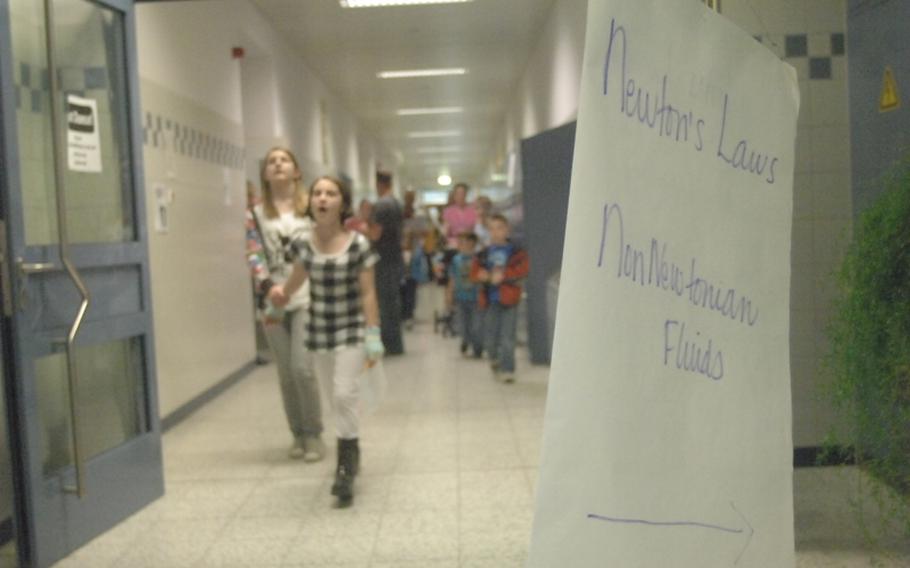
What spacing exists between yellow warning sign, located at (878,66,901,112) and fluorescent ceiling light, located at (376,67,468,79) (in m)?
7.99

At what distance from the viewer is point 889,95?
A: 3.08 m

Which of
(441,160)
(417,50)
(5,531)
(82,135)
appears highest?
(417,50)

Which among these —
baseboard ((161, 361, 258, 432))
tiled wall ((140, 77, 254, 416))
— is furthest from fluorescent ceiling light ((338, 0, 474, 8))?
baseboard ((161, 361, 258, 432))

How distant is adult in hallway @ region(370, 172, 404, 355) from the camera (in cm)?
745

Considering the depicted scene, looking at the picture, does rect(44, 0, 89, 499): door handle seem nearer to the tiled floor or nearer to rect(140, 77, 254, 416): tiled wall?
the tiled floor

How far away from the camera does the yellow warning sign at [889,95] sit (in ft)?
9.95

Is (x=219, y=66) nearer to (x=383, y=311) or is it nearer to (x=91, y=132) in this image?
(x=383, y=311)

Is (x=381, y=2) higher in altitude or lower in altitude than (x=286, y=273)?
higher

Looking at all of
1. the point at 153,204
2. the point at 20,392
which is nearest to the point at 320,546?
the point at 20,392

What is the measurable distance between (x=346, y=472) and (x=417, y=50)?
6.64m

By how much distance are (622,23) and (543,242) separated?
190 inches

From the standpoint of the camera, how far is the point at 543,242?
248 inches

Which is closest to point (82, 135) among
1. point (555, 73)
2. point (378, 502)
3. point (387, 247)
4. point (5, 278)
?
point (5, 278)

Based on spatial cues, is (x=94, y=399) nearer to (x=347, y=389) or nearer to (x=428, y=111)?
(x=347, y=389)
